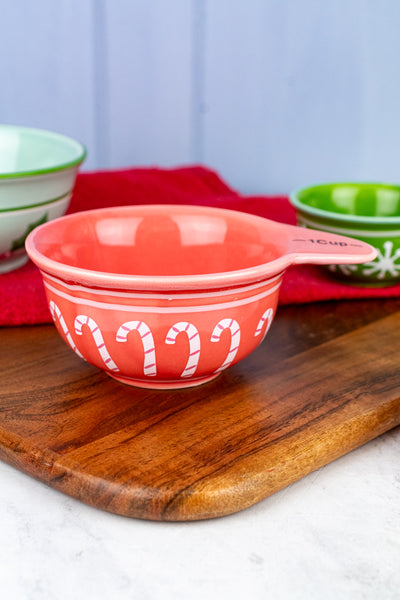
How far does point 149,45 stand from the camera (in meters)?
1.34

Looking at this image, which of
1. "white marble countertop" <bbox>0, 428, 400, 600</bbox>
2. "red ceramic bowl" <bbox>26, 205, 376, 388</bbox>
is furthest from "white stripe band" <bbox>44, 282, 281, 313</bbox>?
"white marble countertop" <bbox>0, 428, 400, 600</bbox>

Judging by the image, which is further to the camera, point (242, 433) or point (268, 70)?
point (268, 70)

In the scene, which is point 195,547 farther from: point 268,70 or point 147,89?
point 147,89

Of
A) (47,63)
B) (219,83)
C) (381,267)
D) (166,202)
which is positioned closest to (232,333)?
(381,267)

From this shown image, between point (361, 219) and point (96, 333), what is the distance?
1.07ft

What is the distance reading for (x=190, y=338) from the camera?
1.76ft

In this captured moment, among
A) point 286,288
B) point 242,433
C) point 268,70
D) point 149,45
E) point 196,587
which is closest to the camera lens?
point 196,587

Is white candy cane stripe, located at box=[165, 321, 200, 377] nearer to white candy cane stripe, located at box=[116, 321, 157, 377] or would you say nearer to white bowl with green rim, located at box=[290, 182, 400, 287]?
white candy cane stripe, located at box=[116, 321, 157, 377]

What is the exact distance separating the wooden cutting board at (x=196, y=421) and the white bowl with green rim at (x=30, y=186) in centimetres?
11

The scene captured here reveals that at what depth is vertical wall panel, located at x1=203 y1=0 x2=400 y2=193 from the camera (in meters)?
1.03

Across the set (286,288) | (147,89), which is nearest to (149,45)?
(147,89)

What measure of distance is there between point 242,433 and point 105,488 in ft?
A: 0.37

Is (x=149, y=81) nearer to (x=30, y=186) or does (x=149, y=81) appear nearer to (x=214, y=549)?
(x=30, y=186)

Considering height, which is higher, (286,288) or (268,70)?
(268,70)
